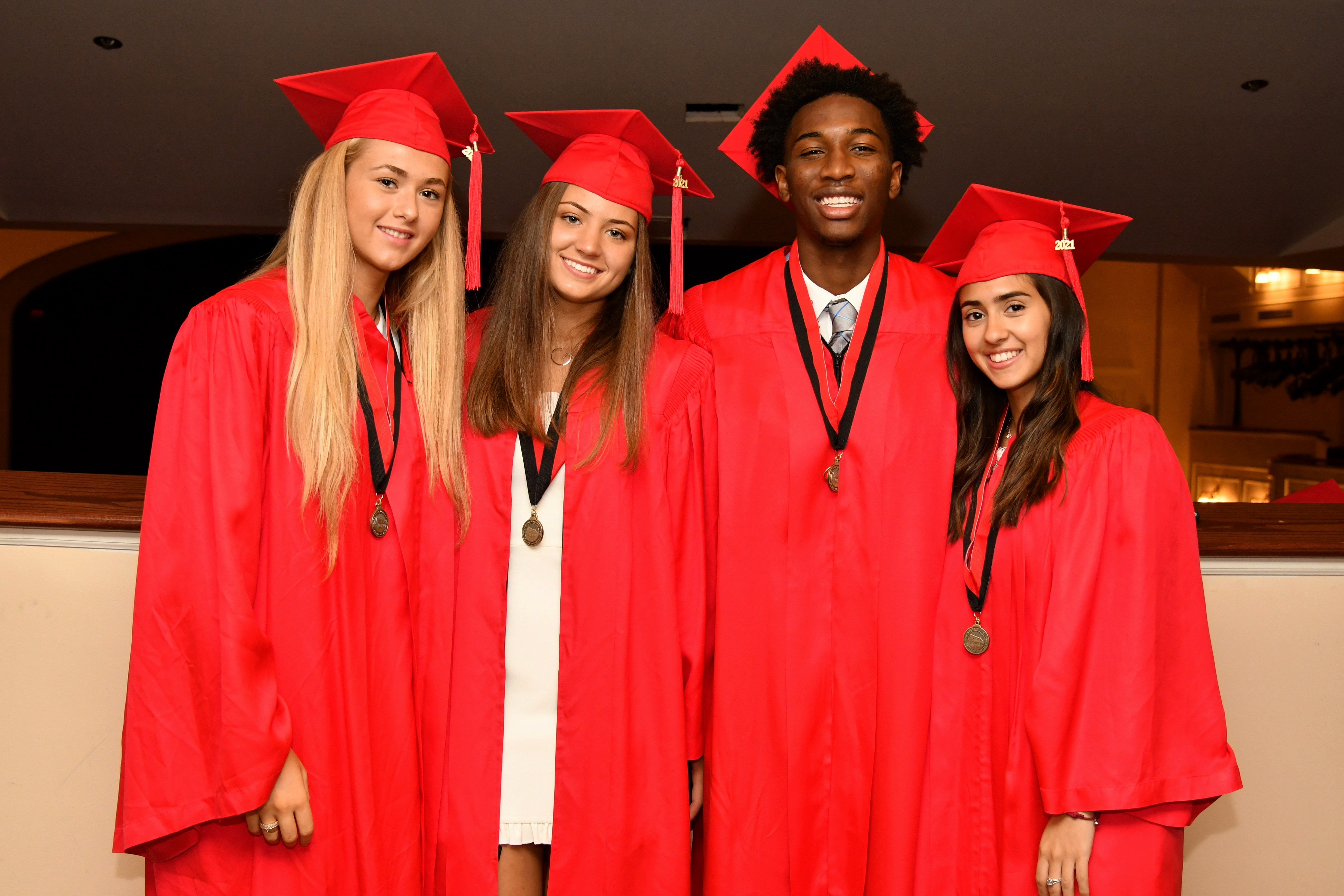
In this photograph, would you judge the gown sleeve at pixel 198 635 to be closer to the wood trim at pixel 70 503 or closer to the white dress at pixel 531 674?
the white dress at pixel 531 674

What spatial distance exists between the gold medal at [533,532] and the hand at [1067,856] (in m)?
1.13

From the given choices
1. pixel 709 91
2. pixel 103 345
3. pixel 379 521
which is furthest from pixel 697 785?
pixel 103 345

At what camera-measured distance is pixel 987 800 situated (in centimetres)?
186

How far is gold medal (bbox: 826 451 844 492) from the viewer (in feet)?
6.47

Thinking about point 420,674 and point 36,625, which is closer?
point 420,674

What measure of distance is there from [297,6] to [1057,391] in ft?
11.5

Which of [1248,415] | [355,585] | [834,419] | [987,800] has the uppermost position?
[1248,415]

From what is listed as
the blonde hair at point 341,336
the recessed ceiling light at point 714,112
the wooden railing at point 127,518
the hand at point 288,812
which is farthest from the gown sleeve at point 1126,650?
the recessed ceiling light at point 714,112

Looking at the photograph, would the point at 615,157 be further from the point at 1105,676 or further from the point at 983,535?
the point at 1105,676

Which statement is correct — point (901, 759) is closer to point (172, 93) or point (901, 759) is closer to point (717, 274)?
point (172, 93)

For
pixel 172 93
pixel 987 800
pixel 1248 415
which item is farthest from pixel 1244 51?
pixel 1248 415

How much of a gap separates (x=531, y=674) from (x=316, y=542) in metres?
0.52

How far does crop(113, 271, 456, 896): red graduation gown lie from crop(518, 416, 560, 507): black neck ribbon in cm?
20

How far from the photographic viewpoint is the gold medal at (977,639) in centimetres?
186
